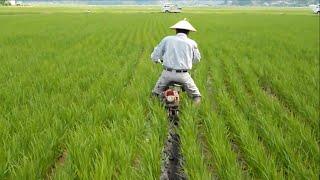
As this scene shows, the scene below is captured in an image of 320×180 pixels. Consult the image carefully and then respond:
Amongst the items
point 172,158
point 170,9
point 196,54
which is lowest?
point 170,9

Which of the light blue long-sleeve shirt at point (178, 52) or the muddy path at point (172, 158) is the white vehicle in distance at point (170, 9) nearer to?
the light blue long-sleeve shirt at point (178, 52)

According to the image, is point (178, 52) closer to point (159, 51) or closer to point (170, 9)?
point (159, 51)

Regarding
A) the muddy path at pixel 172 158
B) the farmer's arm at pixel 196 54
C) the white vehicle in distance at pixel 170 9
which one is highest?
the farmer's arm at pixel 196 54

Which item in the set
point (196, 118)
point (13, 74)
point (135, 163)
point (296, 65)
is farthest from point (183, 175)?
point (296, 65)

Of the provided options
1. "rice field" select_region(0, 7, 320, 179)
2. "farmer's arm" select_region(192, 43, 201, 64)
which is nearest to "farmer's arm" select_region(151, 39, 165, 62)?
"farmer's arm" select_region(192, 43, 201, 64)

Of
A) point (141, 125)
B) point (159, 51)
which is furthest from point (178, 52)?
point (141, 125)

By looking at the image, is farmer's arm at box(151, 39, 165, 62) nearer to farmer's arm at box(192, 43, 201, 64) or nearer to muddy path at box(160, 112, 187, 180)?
farmer's arm at box(192, 43, 201, 64)

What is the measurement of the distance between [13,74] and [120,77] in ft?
6.11

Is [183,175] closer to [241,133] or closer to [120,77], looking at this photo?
[241,133]

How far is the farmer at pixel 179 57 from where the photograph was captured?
540cm

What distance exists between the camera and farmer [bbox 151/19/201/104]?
5.40 m

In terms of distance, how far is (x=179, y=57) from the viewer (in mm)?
5395

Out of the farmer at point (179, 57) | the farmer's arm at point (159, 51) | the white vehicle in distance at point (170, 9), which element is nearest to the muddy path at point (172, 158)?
the farmer at point (179, 57)

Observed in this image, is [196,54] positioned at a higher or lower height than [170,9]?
higher
